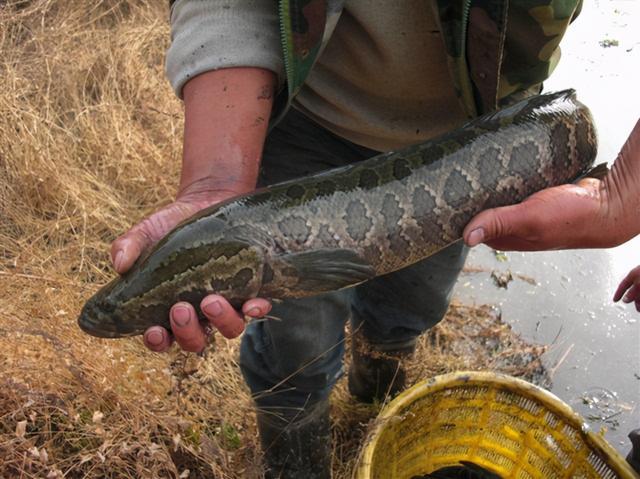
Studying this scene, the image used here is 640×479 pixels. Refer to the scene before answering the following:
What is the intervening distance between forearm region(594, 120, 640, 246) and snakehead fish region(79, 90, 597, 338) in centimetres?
28

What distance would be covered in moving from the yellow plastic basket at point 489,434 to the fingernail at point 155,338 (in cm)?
102

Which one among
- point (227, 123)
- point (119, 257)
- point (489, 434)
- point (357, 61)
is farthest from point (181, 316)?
point (489, 434)

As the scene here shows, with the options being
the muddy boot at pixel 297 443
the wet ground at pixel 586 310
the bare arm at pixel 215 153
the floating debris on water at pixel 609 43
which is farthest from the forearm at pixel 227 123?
the floating debris on water at pixel 609 43

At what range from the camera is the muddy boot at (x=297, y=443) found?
119 inches

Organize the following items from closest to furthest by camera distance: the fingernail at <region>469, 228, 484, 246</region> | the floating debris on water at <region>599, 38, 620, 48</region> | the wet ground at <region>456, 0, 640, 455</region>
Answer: the fingernail at <region>469, 228, 484, 246</region> → the wet ground at <region>456, 0, 640, 455</region> → the floating debris on water at <region>599, 38, 620, 48</region>

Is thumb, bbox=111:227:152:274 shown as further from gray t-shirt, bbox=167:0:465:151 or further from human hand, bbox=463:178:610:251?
human hand, bbox=463:178:610:251

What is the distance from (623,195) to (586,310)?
2278 millimetres

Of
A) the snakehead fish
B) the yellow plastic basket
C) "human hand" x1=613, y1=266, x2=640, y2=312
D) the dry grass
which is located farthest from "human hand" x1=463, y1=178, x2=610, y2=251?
the dry grass

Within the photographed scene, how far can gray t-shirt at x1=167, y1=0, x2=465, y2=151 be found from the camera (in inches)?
93.0

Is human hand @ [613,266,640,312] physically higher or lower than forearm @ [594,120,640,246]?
lower

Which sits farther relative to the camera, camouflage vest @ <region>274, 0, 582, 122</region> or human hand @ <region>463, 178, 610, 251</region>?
human hand @ <region>463, 178, 610, 251</region>

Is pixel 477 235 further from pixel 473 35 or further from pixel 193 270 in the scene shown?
pixel 193 270

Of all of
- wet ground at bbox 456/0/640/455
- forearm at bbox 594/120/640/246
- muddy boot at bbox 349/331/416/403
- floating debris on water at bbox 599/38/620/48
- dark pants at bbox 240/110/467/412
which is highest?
forearm at bbox 594/120/640/246

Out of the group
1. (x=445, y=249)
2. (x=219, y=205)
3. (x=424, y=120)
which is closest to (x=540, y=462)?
(x=445, y=249)
